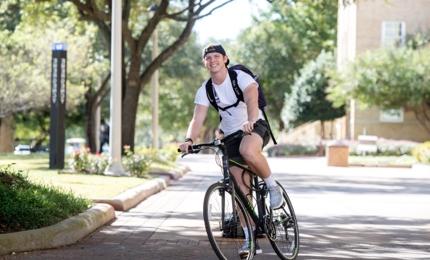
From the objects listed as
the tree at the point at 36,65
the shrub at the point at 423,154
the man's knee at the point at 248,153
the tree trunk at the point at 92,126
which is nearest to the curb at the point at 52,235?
the man's knee at the point at 248,153

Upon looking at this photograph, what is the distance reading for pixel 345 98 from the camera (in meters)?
44.1

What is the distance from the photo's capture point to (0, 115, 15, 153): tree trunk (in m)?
50.1

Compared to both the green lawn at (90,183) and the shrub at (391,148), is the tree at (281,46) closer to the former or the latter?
the shrub at (391,148)

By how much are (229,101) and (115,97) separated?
1256cm

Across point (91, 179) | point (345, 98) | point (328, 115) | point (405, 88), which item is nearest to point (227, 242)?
point (91, 179)

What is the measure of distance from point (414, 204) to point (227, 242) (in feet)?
28.0

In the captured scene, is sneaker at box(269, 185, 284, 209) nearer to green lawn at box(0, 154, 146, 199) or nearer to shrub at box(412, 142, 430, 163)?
green lawn at box(0, 154, 146, 199)

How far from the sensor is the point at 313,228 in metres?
11.3

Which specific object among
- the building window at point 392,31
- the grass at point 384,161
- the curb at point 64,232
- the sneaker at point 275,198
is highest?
the building window at point 392,31

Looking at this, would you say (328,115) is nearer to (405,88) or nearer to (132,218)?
(405,88)

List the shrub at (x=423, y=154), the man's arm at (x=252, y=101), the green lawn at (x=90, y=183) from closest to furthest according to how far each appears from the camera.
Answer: the man's arm at (x=252, y=101) → the green lawn at (x=90, y=183) → the shrub at (x=423, y=154)

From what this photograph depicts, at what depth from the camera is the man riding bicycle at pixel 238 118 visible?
7527 mm

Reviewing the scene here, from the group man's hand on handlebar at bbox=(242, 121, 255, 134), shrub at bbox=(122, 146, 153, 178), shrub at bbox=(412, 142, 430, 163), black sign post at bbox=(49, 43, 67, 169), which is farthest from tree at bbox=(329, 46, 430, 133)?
man's hand on handlebar at bbox=(242, 121, 255, 134)

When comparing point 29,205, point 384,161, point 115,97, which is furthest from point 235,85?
point 384,161
